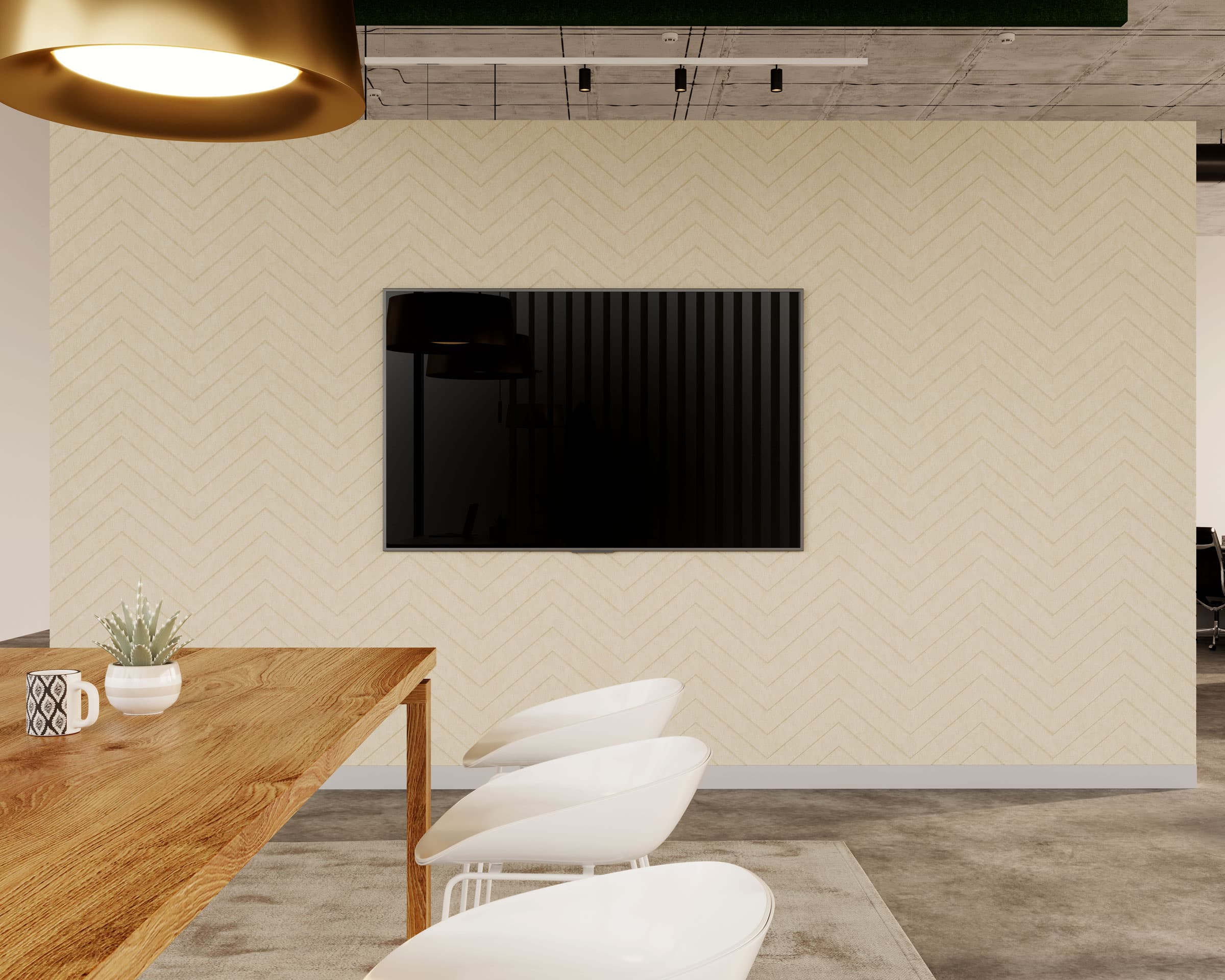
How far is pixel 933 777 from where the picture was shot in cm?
408

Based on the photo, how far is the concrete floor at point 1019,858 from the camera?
257cm

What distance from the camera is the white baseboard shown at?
4066mm

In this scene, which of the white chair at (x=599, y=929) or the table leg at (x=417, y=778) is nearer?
the white chair at (x=599, y=929)

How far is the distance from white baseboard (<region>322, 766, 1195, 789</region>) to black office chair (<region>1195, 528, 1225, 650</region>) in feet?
13.9

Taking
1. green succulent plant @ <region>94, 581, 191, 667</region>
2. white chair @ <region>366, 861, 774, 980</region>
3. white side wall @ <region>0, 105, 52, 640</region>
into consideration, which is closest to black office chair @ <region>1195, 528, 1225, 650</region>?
white chair @ <region>366, 861, 774, 980</region>

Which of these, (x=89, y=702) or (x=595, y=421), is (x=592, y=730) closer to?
(x=89, y=702)

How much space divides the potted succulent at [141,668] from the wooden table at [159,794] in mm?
27

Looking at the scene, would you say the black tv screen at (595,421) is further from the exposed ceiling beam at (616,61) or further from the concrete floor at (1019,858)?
the concrete floor at (1019,858)

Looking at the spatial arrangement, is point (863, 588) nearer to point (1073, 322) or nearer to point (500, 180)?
point (1073, 322)

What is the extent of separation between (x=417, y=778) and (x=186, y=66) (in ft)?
4.78

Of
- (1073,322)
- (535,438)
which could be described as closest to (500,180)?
(535,438)

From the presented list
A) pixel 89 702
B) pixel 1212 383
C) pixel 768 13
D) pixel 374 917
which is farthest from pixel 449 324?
pixel 1212 383

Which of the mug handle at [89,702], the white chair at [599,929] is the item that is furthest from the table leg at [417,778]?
the white chair at [599,929]

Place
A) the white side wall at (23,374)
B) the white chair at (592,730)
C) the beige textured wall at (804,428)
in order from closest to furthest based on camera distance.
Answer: the white chair at (592,730)
the beige textured wall at (804,428)
the white side wall at (23,374)
